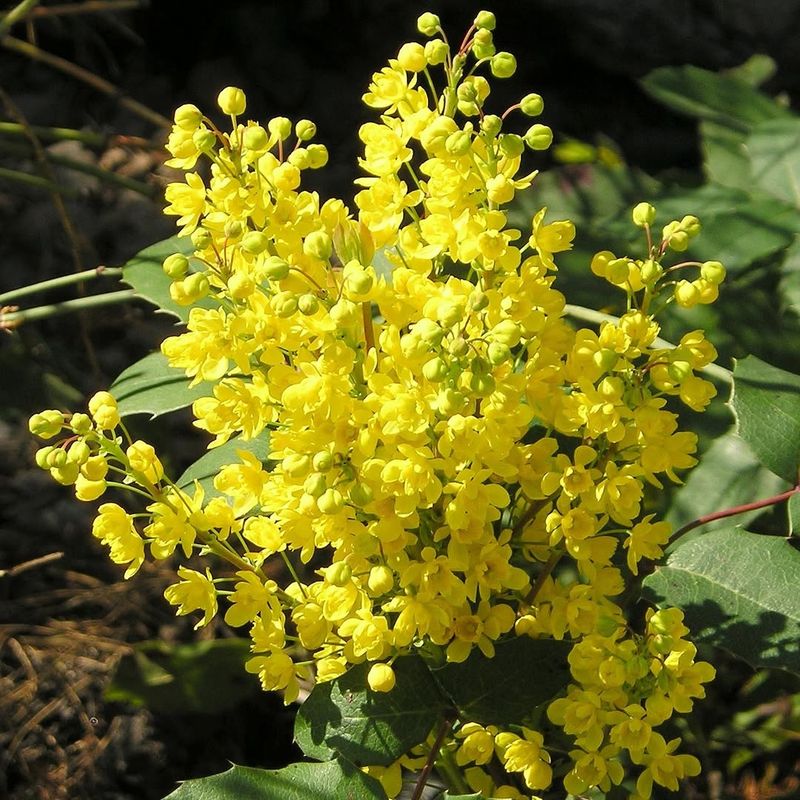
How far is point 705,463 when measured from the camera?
1758 mm

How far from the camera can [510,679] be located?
3.71 feet

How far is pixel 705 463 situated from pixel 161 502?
3.31ft

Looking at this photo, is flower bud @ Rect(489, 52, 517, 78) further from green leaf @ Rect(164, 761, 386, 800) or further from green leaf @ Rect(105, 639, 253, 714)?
green leaf @ Rect(105, 639, 253, 714)

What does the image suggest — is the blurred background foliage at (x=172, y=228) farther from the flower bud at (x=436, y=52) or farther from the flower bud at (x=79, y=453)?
the flower bud at (x=436, y=52)

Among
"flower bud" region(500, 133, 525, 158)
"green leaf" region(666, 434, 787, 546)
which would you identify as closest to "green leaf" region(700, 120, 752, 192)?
"green leaf" region(666, 434, 787, 546)

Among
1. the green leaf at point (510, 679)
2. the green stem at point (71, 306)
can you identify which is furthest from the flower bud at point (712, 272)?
Result: the green stem at point (71, 306)

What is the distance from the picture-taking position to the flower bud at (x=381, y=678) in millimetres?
1018

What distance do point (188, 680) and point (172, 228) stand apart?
1.23 metres

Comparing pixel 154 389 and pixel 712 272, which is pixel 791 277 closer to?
pixel 712 272

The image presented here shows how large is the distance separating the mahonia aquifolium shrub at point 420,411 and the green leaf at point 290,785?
9 cm

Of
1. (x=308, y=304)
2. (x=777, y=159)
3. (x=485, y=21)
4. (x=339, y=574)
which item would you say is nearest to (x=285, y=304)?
(x=308, y=304)

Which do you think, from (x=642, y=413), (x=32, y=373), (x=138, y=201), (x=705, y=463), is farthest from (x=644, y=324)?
(x=138, y=201)

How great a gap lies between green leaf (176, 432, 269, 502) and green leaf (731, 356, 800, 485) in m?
0.53

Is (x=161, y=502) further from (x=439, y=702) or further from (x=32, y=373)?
(x=32, y=373)
